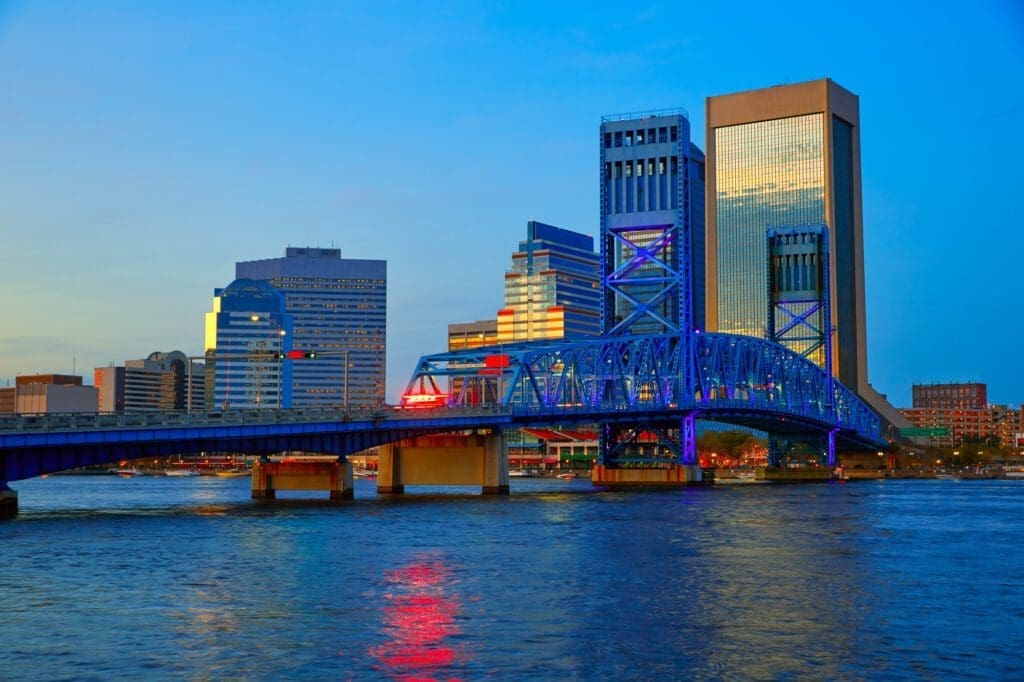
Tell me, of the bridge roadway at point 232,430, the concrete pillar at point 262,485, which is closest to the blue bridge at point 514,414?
the bridge roadway at point 232,430

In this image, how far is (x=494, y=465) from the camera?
134250mm

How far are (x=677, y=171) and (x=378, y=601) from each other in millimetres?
136572

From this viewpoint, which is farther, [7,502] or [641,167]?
[641,167]

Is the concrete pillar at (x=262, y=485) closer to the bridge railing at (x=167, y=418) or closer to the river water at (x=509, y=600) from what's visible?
the bridge railing at (x=167, y=418)

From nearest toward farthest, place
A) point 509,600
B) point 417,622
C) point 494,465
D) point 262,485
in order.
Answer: point 417,622, point 509,600, point 262,485, point 494,465

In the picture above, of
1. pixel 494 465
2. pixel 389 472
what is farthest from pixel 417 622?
pixel 389 472

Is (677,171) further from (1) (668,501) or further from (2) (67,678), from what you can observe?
(2) (67,678)

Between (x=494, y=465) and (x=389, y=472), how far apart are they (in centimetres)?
1165

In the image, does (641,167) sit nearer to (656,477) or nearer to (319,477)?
(656,477)

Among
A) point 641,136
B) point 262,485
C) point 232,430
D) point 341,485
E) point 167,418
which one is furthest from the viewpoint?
point 641,136

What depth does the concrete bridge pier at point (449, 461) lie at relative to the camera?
431 feet

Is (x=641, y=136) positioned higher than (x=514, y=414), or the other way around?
(x=641, y=136)

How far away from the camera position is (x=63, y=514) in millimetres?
103500

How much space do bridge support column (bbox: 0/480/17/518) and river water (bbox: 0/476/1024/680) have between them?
4563 millimetres
